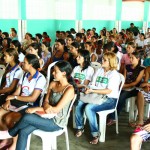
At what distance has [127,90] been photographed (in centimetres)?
415

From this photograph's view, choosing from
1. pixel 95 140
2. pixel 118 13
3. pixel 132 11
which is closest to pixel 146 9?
pixel 132 11

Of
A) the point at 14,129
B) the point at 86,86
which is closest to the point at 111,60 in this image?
the point at 86,86

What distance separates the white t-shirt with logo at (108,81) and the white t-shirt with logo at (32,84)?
754 millimetres

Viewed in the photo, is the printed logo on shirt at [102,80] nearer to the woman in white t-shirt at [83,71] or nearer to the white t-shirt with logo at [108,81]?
the white t-shirt with logo at [108,81]

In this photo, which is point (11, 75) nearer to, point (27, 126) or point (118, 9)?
point (27, 126)

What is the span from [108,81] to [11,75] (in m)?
1.15

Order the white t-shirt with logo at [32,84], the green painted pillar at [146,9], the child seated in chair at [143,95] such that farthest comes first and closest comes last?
the green painted pillar at [146,9] → the child seated in chair at [143,95] → the white t-shirt with logo at [32,84]

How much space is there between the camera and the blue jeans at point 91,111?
11.5 feet

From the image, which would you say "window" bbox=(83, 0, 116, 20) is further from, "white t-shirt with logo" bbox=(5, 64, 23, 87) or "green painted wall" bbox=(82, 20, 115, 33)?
"white t-shirt with logo" bbox=(5, 64, 23, 87)

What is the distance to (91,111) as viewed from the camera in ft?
11.5

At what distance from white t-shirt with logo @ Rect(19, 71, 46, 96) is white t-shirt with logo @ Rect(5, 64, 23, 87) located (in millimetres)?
260

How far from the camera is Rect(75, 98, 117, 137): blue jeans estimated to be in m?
3.51

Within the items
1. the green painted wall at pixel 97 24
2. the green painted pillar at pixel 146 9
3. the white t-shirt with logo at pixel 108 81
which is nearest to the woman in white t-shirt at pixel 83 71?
the white t-shirt with logo at pixel 108 81

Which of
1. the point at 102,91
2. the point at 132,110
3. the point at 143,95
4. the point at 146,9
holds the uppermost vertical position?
the point at 146,9
